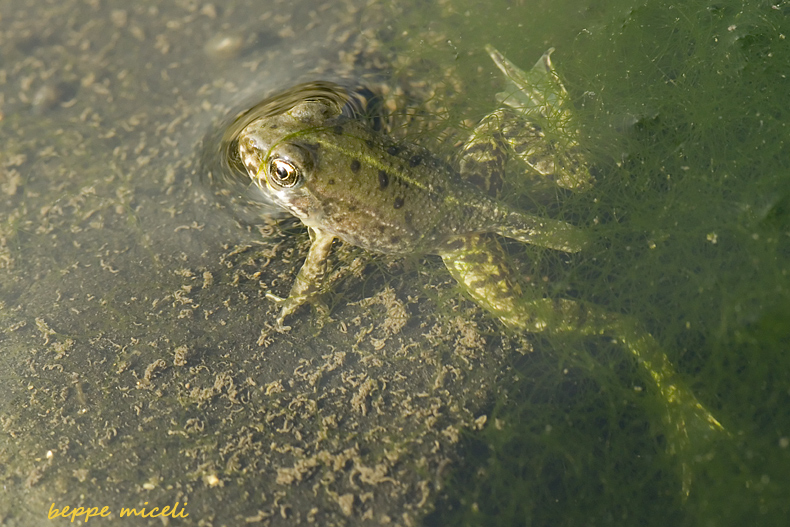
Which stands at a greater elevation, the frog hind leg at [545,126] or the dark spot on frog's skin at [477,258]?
the frog hind leg at [545,126]

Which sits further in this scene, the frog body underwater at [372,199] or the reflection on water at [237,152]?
the reflection on water at [237,152]

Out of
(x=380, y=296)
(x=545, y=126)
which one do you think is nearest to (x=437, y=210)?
(x=380, y=296)

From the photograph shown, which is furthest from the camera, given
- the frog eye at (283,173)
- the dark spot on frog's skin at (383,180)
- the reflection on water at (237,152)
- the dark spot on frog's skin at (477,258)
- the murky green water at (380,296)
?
the reflection on water at (237,152)

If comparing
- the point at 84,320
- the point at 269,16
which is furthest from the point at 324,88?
the point at 84,320

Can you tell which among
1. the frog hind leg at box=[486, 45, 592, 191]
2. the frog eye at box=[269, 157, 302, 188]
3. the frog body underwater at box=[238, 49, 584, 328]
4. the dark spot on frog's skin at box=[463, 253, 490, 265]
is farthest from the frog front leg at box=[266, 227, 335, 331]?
the frog hind leg at box=[486, 45, 592, 191]

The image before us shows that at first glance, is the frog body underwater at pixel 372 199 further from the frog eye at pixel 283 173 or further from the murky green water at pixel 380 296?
the murky green water at pixel 380 296

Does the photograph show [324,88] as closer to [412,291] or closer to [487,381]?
[412,291]

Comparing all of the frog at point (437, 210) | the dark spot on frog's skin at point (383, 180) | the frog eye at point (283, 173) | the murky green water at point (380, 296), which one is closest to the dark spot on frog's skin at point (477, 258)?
the frog at point (437, 210)
